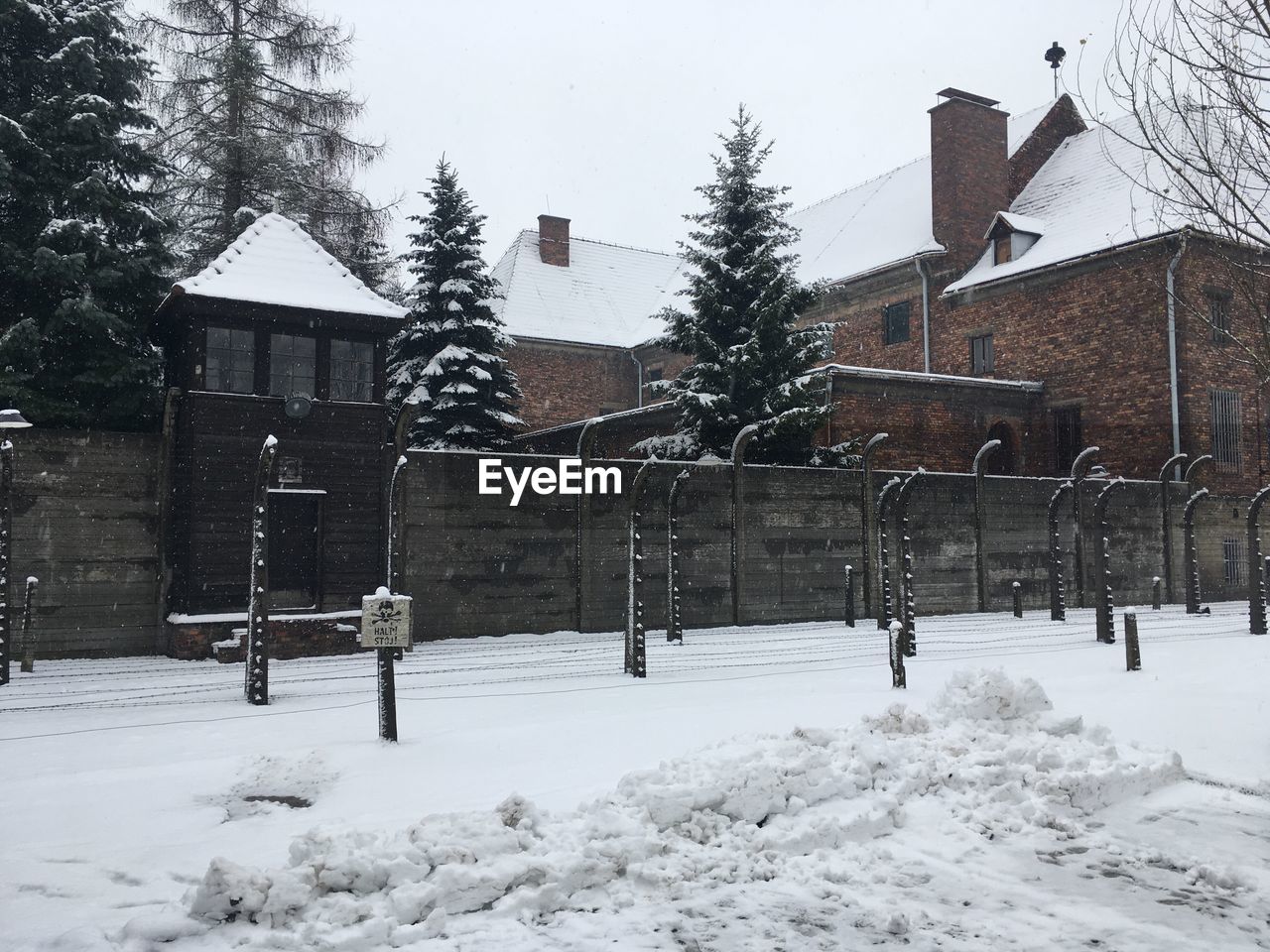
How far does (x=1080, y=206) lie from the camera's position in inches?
1082

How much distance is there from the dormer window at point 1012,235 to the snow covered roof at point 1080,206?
145mm

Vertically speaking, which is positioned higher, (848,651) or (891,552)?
(891,552)

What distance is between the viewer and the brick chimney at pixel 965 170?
2889 centimetres

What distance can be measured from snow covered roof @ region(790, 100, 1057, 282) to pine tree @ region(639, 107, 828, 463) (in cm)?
1036

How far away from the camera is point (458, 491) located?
15.0 meters

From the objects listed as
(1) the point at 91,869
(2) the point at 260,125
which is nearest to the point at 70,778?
(1) the point at 91,869

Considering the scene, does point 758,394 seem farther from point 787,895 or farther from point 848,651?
point 787,895

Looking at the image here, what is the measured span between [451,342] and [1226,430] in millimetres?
18310

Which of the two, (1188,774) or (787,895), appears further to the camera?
(1188,774)

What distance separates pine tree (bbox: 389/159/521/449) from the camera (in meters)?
22.1

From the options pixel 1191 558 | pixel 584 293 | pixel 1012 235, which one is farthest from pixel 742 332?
pixel 584 293

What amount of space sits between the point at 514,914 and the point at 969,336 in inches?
1042

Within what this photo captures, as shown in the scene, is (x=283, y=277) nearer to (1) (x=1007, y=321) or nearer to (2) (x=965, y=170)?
(1) (x=1007, y=321)

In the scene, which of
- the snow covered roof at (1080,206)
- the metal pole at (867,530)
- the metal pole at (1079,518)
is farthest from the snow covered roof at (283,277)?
the snow covered roof at (1080,206)
